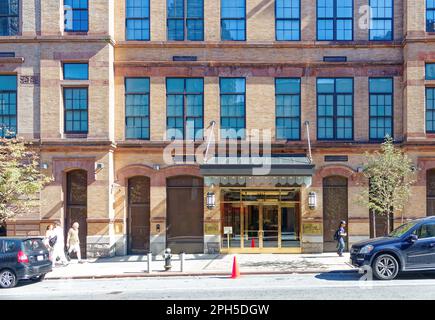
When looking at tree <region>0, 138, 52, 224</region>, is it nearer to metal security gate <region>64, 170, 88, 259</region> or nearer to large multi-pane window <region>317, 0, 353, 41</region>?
metal security gate <region>64, 170, 88, 259</region>

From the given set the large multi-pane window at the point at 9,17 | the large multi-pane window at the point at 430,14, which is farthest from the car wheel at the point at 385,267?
the large multi-pane window at the point at 9,17

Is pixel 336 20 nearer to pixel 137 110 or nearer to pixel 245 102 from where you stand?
pixel 245 102

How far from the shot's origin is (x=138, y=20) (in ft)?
71.9

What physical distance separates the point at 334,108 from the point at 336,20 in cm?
431

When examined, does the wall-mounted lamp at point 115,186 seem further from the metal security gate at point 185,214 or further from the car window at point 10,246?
the car window at point 10,246

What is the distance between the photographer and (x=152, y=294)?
1264 centimetres

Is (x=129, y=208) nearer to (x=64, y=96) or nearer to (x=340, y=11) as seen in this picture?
(x=64, y=96)

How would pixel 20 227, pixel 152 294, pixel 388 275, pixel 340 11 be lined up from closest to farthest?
1. pixel 152 294
2. pixel 388 275
3. pixel 20 227
4. pixel 340 11

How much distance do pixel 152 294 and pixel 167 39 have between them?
43.7 feet

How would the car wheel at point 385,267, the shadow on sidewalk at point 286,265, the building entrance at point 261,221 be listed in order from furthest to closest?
the building entrance at point 261,221, the shadow on sidewalk at point 286,265, the car wheel at point 385,267

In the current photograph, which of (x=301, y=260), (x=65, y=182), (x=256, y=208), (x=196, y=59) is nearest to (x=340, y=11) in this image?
(x=196, y=59)

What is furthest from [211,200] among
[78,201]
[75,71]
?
[75,71]

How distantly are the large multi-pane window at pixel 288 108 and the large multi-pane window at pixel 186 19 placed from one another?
15.1 feet

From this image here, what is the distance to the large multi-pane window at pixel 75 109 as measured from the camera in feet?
69.2
